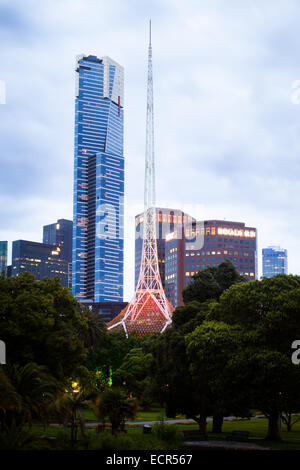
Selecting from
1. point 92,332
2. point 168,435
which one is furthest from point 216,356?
point 92,332

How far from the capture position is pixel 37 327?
49.1m

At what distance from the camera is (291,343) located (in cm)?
4097

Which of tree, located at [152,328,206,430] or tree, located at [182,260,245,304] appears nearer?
tree, located at [152,328,206,430]

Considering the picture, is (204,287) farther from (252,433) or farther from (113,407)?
(113,407)

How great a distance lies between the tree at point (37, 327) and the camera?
47.8 m

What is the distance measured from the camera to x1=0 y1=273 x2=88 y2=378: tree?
47750 mm

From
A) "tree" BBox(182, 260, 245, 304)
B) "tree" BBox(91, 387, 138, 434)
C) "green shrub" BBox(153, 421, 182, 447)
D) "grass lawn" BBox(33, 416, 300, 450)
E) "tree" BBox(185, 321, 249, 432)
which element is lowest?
"grass lawn" BBox(33, 416, 300, 450)

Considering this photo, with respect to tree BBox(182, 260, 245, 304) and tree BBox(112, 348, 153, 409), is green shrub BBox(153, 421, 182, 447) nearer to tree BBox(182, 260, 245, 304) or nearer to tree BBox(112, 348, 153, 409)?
tree BBox(182, 260, 245, 304)

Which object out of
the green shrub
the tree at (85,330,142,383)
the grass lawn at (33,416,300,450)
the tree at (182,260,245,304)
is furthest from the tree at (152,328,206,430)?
the tree at (85,330,142,383)

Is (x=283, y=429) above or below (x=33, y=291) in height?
below

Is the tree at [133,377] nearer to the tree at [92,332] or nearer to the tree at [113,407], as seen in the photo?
the tree at [92,332]

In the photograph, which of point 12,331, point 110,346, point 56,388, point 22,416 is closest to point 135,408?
point 56,388
